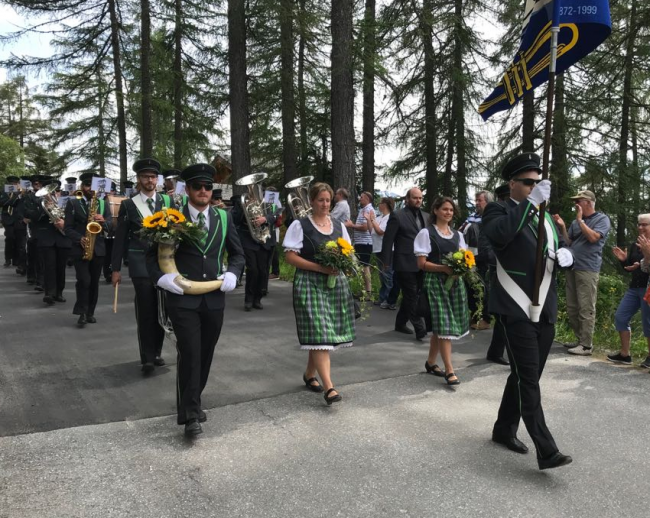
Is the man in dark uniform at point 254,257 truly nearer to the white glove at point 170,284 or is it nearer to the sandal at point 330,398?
the sandal at point 330,398

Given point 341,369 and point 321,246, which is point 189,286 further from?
point 341,369

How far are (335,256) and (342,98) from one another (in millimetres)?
8086

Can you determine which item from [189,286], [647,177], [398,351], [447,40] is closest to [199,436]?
[189,286]

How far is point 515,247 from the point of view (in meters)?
4.10

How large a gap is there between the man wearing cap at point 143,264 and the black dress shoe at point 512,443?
12.0ft

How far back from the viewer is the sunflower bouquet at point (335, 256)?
5172mm

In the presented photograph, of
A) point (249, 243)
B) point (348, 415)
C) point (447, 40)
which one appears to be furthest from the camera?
point (447, 40)

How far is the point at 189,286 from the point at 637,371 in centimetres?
531

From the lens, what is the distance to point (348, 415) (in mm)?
4957

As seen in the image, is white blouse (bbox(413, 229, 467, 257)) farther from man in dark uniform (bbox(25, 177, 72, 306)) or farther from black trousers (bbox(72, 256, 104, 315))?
man in dark uniform (bbox(25, 177, 72, 306))

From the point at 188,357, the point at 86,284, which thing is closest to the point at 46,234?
the point at 86,284

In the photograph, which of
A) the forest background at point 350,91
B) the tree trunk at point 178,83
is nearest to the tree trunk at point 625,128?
the forest background at point 350,91

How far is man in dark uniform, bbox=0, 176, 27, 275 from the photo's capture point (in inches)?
556

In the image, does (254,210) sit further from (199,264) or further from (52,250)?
(199,264)
